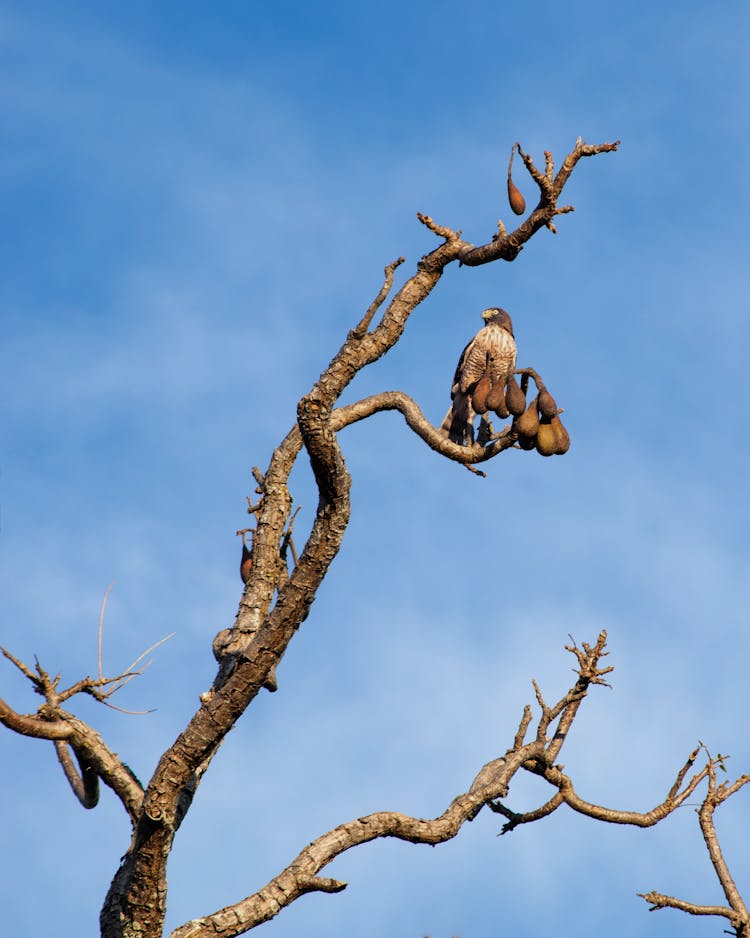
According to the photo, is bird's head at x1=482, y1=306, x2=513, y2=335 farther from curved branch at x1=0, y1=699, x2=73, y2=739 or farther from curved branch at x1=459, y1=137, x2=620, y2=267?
curved branch at x1=0, y1=699, x2=73, y2=739

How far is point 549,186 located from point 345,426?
234cm

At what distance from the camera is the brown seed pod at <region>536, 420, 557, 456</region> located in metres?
6.88

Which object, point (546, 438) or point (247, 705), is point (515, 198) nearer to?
point (546, 438)

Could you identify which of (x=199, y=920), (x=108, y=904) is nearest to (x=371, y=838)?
(x=199, y=920)

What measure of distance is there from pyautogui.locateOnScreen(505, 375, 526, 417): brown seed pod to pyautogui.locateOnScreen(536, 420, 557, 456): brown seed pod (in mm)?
163

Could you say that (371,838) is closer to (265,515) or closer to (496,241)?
(265,515)

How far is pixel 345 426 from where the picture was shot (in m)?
7.50

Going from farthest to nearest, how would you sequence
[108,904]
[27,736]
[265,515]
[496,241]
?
[265,515], [496,241], [108,904], [27,736]

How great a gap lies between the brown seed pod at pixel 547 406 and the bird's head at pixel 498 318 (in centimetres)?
409

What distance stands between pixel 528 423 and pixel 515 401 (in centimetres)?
16

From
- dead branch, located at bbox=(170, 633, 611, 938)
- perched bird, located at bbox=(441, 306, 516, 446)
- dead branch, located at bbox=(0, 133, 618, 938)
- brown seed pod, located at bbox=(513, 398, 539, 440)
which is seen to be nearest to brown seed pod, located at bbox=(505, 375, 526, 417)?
brown seed pod, located at bbox=(513, 398, 539, 440)

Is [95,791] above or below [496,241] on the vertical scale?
below

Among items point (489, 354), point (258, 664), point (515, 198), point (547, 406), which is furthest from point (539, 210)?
point (489, 354)

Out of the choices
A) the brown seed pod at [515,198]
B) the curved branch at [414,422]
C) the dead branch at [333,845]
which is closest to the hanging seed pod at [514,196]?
the brown seed pod at [515,198]
